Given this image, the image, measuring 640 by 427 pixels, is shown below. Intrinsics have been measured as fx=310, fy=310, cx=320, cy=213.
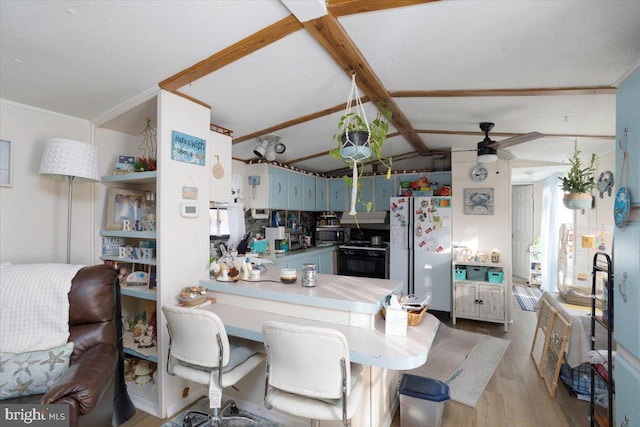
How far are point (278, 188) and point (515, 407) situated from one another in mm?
3655

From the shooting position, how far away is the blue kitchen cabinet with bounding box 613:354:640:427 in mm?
1404

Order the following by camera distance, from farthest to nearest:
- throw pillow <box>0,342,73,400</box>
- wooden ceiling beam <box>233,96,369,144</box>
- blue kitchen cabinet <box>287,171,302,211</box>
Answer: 1. blue kitchen cabinet <box>287,171,302,211</box>
2. wooden ceiling beam <box>233,96,369,144</box>
3. throw pillow <box>0,342,73,400</box>

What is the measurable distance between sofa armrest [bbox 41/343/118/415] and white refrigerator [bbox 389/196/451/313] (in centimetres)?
373

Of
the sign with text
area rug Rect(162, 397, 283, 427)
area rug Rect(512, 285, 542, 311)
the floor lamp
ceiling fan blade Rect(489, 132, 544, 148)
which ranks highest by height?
ceiling fan blade Rect(489, 132, 544, 148)

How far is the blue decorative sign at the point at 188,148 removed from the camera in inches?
92.1

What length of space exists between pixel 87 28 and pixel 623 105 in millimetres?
2752

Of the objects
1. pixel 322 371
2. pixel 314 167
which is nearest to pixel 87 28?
pixel 322 371

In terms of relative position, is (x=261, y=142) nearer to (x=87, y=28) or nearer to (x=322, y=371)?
(x=87, y=28)

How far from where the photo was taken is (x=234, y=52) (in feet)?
6.24

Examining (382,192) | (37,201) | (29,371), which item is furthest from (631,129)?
(382,192)

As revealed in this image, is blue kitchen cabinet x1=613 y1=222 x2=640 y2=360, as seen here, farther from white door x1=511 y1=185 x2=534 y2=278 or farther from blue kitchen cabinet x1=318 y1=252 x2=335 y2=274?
white door x1=511 y1=185 x2=534 y2=278

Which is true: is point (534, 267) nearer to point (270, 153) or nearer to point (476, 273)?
point (476, 273)

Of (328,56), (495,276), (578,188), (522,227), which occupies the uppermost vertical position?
(328,56)

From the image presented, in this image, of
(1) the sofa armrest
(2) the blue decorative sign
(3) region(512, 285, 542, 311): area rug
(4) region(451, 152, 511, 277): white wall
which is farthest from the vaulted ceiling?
(3) region(512, 285, 542, 311): area rug
